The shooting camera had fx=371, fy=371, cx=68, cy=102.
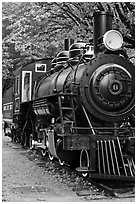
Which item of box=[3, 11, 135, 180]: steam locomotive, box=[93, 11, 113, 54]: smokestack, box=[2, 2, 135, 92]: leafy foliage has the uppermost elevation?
box=[2, 2, 135, 92]: leafy foliage

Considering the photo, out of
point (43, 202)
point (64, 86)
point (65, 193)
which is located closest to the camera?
point (43, 202)

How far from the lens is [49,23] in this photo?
15.6 m

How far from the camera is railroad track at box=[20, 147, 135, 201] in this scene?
6.73 metres

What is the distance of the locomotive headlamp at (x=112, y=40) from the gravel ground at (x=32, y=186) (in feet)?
10.6

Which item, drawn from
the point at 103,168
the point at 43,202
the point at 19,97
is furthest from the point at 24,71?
the point at 43,202

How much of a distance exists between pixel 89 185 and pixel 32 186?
1.17 m

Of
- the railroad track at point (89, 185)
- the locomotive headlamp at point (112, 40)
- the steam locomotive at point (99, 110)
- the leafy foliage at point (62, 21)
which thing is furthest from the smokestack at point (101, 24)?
the leafy foliage at point (62, 21)

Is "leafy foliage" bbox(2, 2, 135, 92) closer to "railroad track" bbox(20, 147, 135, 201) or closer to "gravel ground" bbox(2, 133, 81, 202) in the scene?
"railroad track" bbox(20, 147, 135, 201)

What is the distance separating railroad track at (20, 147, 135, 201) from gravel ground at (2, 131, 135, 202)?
13 cm

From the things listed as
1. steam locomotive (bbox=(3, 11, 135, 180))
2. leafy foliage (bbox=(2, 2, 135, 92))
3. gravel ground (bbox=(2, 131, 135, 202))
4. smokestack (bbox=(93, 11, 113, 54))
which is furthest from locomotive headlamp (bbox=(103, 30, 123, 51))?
leafy foliage (bbox=(2, 2, 135, 92))

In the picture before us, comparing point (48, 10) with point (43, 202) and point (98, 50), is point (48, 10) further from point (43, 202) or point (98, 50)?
point (43, 202)

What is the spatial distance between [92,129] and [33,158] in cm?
417

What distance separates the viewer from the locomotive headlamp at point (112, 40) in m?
8.29

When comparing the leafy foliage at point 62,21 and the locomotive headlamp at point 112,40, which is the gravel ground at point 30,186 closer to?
the locomotive headlamp at point 112,40
